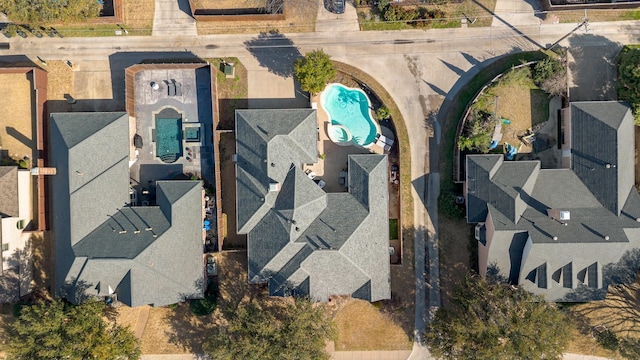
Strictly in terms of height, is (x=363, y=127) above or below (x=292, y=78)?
below

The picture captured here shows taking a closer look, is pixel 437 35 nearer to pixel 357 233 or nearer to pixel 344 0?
pixel 344 0

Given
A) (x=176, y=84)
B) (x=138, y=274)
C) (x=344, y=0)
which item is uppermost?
(x=344, y=0)

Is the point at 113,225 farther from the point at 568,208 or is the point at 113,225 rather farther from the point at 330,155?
the point at 568,208

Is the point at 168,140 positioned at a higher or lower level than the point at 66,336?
higher

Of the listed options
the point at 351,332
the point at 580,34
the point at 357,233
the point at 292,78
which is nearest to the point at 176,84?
the point at 292,78

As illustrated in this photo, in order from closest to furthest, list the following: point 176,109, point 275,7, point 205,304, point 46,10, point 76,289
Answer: point 76,289 → point 46,10 → point 205,304 → point 275,7 → point 176,109

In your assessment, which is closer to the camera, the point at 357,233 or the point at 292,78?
the point at 357,233

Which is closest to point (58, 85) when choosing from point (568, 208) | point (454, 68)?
point (454, 68)
